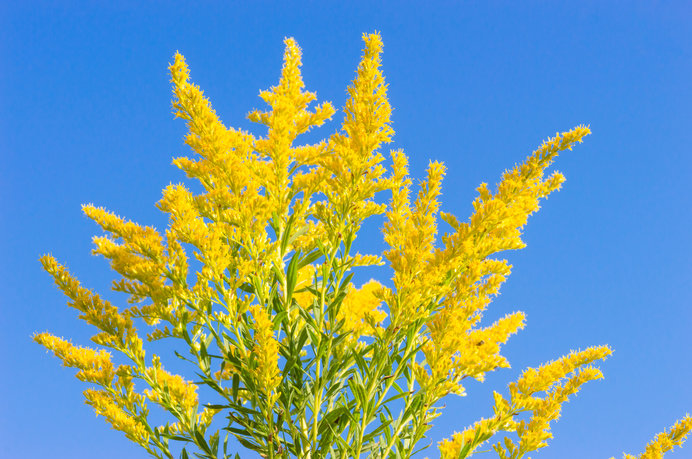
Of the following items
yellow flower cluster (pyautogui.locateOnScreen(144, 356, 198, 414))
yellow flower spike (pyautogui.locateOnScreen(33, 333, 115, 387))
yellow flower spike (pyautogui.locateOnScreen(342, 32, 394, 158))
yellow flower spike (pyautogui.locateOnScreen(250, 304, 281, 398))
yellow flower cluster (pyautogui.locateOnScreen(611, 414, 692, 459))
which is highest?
yellow flower spike (pyautogui.locateOnScreen(342, 32, 394, 158))

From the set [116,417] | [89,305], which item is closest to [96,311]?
[89,305]

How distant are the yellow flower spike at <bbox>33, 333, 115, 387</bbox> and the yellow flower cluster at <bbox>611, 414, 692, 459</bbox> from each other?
3455 mm

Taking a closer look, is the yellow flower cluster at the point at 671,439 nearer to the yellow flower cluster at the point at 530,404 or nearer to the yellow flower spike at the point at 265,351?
the yellow flower cluster at the point at 530,404

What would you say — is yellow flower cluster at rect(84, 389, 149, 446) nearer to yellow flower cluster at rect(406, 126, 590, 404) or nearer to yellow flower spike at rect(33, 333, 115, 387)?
yellow flower spike at rect(33, 333, 115, 387)

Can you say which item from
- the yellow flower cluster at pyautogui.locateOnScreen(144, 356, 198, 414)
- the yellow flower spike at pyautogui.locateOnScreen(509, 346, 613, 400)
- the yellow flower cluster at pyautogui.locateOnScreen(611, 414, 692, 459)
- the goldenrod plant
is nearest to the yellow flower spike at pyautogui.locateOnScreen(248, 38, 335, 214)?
the goldenrod plant

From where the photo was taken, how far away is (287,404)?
3.87 metres

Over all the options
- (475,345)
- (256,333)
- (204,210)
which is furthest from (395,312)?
(204,210)

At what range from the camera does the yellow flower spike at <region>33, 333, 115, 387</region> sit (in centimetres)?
400

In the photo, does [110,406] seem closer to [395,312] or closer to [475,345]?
[395,312]

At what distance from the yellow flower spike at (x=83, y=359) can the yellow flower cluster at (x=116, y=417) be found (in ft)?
0.32

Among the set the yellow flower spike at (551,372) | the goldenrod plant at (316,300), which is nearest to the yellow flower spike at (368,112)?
the goldenrod plant at (316,300)

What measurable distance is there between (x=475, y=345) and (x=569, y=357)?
25.2 inches

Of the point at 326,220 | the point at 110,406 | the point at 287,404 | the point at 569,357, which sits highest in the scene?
the point at 326,220

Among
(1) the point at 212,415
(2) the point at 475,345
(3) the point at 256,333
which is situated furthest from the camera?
(1) the point at 212,415
